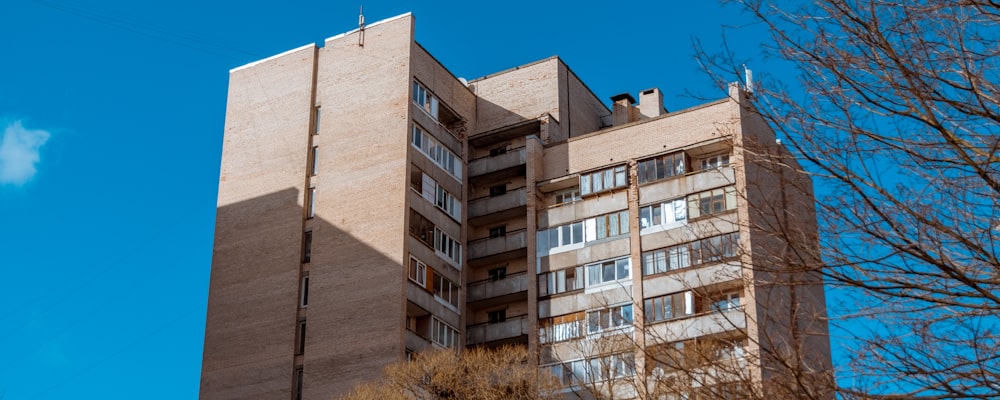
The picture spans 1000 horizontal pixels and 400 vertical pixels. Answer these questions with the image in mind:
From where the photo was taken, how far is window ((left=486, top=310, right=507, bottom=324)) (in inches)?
2308

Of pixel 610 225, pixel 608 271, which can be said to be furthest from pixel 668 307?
pixel 610 225

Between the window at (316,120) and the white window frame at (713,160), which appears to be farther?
the window at (316,120)

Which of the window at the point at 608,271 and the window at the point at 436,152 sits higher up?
the window at the point at 436,152

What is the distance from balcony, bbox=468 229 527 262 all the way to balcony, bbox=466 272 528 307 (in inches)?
46.3

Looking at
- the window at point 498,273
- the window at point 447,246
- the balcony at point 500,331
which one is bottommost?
the balcony at point 500,331

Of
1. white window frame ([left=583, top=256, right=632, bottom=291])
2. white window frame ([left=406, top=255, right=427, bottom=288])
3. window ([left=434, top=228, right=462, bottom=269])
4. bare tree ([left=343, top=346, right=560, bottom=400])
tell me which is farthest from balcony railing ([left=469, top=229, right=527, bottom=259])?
bare tree ([left=343, top=346, right=560, bottom=400])

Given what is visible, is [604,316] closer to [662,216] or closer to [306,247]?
[662,216]

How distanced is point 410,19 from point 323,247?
11274mm

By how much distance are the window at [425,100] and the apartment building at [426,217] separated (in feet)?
0.44

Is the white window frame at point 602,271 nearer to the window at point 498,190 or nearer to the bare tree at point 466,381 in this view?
the window at point 498,190

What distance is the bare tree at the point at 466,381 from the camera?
1639 inches

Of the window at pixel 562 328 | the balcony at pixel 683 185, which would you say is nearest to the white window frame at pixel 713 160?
the balcony at pixel 683 185

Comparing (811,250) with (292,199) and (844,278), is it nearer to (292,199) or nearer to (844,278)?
(844,278)

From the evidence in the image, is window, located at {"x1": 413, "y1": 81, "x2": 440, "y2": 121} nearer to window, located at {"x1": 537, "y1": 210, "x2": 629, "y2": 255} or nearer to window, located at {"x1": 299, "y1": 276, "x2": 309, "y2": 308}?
window, located at {"x1": 537, "y1": 210, "x2": 629, "y2": 255}
